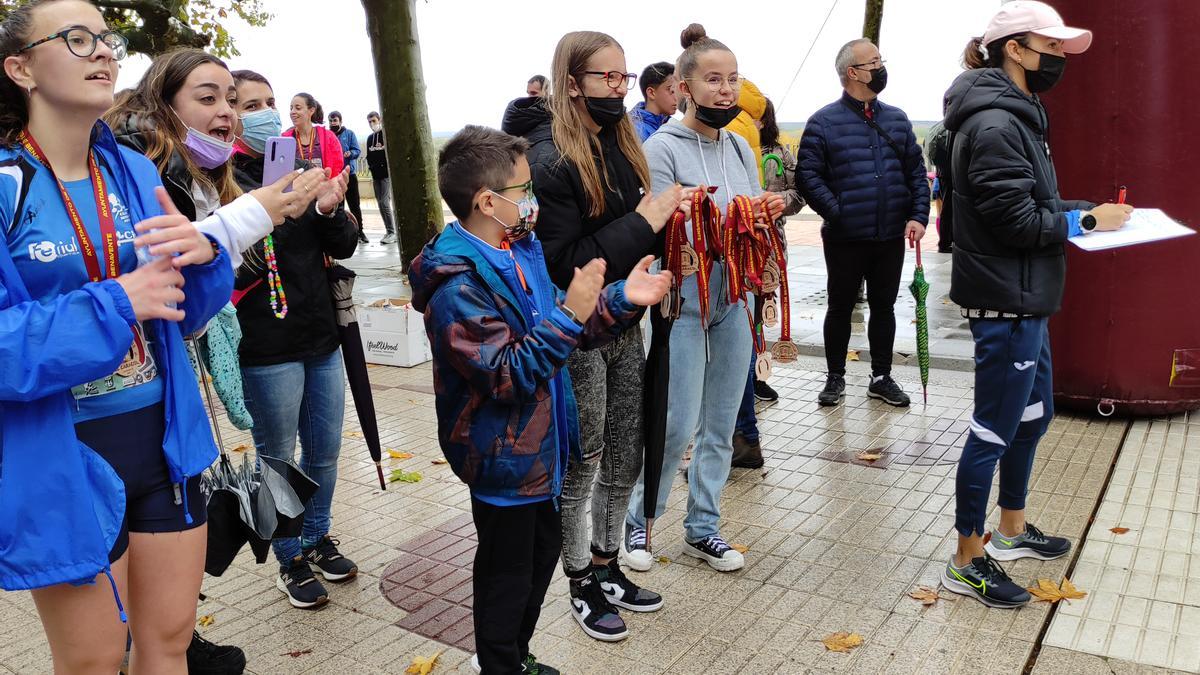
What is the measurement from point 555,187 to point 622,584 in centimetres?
160

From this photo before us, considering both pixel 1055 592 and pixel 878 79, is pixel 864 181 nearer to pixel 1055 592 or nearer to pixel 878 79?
pixel 878 79

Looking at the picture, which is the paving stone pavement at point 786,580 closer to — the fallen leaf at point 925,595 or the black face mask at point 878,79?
the fallen leaf at point 925,595

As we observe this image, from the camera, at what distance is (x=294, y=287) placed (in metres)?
3.78

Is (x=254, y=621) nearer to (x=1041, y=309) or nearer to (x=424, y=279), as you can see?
(x=424, y=279)

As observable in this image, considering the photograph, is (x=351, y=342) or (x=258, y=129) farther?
(x=351, y=342)

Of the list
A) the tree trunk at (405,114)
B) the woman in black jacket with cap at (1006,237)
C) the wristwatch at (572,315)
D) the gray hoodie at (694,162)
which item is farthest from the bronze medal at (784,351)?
the tree trunk at (405,114)

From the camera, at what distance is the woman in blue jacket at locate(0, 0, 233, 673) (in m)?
2.00

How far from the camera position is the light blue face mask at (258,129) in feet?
12.0

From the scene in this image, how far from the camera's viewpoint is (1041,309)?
3.61 metres

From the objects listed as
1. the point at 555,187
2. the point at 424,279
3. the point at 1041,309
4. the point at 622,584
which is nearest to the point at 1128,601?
the point at 1041,309

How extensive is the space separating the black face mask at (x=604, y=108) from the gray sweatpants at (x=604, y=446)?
0.77 metres

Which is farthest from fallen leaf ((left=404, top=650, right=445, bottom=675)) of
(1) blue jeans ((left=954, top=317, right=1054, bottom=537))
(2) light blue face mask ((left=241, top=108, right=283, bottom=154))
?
(1) blue jeans ((left=954, top=317, right=1054, bottom=537))

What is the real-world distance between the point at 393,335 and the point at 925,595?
5.61 meters

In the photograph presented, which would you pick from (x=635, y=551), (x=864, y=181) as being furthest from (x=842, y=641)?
(x=864, y=181)
